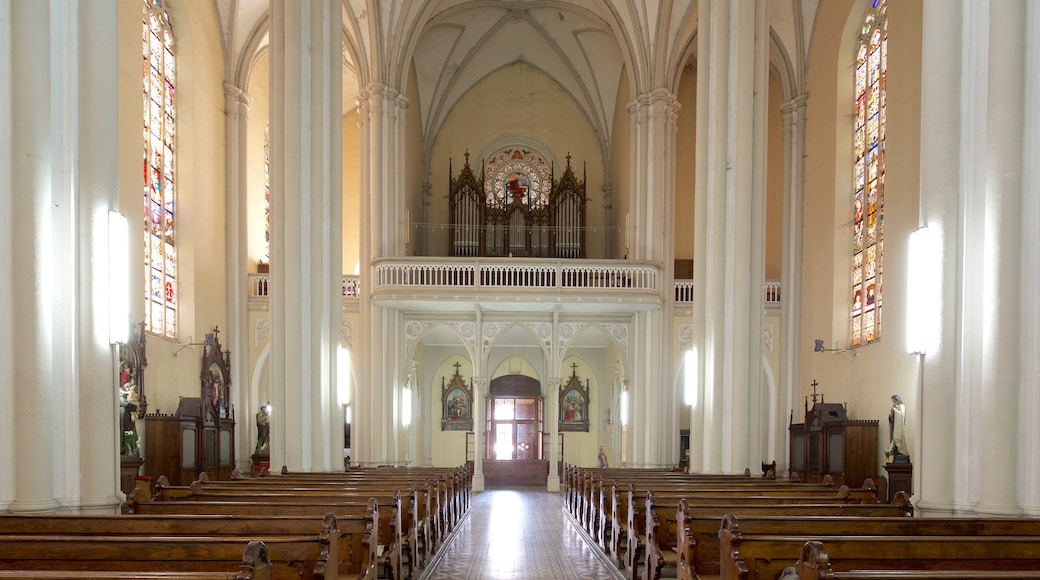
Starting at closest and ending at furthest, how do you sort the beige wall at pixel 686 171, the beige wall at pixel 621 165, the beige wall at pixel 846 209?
the beige wall at pixel 846 209
the beige wall at pixel 621 165
the beige wall at pixel 686 171

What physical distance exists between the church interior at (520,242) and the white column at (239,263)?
8cm

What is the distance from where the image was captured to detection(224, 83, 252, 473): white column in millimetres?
24125


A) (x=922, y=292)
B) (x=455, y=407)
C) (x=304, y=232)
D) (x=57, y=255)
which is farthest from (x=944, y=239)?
(x=455, y=407)

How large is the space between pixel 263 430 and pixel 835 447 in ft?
47.7

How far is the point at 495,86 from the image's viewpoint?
32.9 m

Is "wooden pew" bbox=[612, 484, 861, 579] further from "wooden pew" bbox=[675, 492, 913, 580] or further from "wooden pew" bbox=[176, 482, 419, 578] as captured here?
"wooden pew" bbox=[176, 482, 419, 578]

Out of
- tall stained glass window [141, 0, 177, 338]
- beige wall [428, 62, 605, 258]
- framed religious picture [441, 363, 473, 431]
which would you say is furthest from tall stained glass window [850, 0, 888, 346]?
tall stained glass window [141, 0, 177, 338]

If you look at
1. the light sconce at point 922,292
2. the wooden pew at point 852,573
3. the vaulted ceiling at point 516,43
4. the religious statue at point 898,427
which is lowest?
the religious statue at point 898,427

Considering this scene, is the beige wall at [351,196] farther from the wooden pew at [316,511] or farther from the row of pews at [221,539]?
the wooden pew at [316,511]

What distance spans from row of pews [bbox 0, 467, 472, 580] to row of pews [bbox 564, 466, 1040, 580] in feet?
8.78

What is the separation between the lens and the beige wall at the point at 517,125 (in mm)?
32812

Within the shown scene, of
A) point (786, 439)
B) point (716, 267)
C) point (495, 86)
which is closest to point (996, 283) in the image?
point (716, 267)

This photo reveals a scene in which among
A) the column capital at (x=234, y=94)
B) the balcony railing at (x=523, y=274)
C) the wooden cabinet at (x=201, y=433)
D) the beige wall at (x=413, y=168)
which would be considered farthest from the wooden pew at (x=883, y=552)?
the beige wall at (x=413, y=168)

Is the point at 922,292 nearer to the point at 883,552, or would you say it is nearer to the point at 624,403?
the point at 883,552
